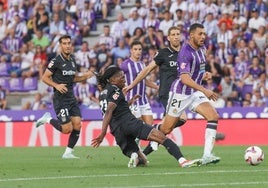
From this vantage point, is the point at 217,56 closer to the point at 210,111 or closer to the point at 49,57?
the point at 49,57

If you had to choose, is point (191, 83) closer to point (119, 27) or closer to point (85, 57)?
point (85, 57)

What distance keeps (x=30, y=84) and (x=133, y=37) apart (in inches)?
160

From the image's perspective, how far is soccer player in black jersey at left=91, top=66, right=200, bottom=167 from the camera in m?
15.4

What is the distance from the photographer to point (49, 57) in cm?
3184

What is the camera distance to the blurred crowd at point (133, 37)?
28125mm

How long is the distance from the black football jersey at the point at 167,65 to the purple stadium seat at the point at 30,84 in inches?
534

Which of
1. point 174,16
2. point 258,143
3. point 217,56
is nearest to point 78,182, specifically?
point 258,143

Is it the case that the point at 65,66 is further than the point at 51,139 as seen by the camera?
No

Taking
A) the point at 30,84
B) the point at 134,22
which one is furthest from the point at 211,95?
the point at 30,84

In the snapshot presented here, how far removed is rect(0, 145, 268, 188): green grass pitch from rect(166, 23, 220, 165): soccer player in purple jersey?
615 millimetres

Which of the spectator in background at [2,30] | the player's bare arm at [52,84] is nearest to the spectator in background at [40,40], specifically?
the spectator in background at [2,30]

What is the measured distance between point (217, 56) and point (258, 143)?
4291mm

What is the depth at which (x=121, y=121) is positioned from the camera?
15758mm

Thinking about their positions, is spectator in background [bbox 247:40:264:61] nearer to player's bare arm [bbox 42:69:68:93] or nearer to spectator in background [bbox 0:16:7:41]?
spectator in background [bbox 0:16:7:41]
